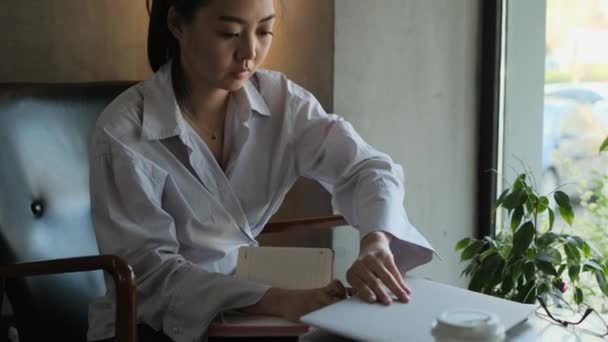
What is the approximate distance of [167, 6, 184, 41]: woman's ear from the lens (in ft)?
5.25

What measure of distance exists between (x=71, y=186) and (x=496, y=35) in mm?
1285

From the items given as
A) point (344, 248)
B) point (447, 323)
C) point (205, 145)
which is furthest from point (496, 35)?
point (447, 323)

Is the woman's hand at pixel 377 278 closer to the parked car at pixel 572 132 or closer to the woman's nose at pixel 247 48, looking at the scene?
the woman's nose at pixel 247 48

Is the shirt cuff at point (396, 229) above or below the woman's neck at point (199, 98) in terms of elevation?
below

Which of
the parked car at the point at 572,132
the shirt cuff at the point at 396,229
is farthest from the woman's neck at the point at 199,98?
the parked car at the point at 572,132

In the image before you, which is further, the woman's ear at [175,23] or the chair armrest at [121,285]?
the woman's ear at [175,23]

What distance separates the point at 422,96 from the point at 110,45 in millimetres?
837

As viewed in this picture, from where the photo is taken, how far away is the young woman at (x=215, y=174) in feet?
4.34

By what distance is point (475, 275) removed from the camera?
6.33ft

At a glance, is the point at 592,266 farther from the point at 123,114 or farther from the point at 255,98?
the point at 123,114

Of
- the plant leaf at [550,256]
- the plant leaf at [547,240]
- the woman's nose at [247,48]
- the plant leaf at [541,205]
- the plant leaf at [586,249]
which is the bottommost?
the plant leaf at [550,256]

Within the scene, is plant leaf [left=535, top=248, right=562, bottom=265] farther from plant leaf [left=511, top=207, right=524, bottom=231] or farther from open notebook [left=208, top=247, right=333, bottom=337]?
open notebook [left=208, top=247, right=333, bottom=337]

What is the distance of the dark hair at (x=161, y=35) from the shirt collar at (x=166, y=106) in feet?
0.13

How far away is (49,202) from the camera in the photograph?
66.2 inches
